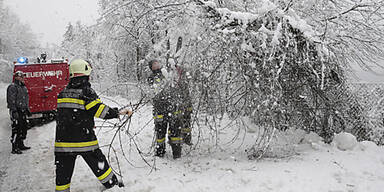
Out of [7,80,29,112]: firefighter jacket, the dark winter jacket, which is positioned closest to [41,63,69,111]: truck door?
[7,80,29,112]: firefighter jacket

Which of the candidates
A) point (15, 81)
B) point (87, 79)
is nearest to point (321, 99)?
point (87, 79)

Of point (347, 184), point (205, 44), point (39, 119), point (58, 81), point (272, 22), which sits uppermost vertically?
point (272, 22)

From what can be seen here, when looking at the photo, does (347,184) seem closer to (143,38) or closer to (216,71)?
(216,71)

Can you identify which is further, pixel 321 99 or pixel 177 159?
pixel 177 159

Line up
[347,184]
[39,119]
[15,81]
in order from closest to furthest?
[347,184] < [15,81] < [39,119]

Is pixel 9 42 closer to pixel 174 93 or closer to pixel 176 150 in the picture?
pixel 176 150

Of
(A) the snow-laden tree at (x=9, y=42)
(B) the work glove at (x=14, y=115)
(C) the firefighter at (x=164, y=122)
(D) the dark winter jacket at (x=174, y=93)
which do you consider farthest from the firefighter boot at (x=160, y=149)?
(A) the snow-laden tree at (x=9, y=42)

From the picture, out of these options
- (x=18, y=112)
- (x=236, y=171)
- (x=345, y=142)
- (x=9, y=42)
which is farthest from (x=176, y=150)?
(x=9, y=42)

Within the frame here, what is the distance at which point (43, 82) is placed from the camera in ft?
26.7

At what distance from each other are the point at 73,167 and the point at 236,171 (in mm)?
2203

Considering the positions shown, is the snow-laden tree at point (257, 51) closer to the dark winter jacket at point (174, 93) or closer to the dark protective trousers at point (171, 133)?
the dark winter jacket at point (174, 93)

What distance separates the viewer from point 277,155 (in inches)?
169

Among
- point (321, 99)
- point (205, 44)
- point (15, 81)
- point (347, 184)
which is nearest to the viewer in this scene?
point (347, 184)

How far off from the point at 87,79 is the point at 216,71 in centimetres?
168
